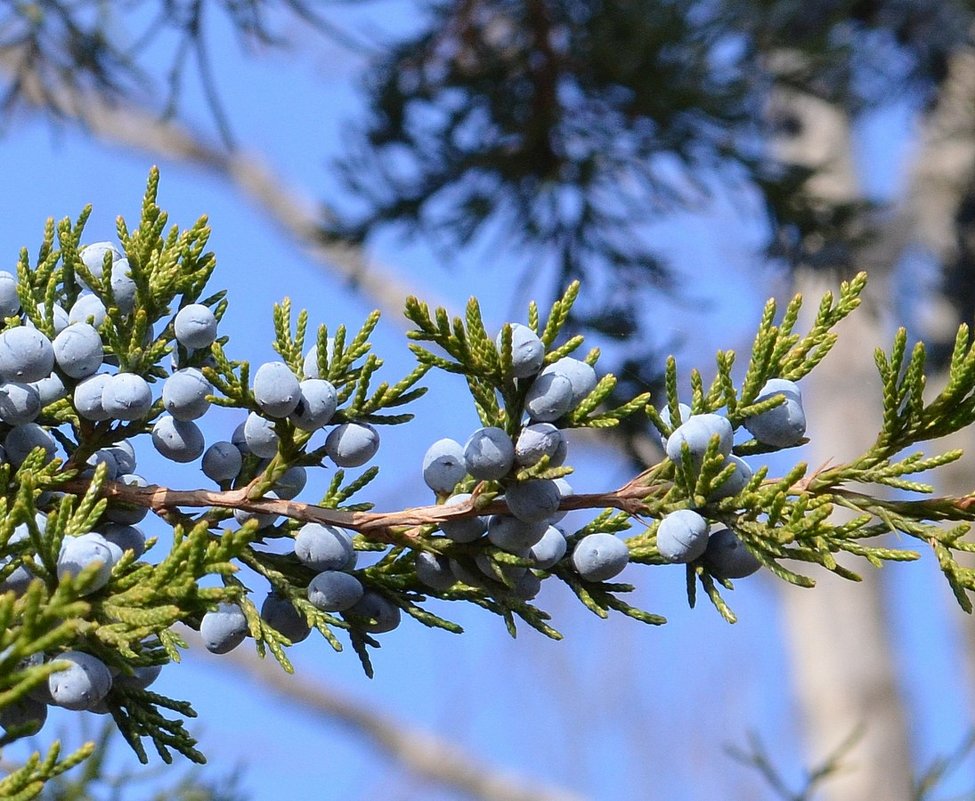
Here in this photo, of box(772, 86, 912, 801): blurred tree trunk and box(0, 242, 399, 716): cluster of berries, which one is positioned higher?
box(772, 86, 912, 801): blurred tree trunk

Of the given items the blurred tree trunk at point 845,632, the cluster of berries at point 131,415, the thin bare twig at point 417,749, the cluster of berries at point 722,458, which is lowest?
the cluster of berries at point 131,415

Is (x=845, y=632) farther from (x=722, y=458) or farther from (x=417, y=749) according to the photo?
(x=722, y=458)

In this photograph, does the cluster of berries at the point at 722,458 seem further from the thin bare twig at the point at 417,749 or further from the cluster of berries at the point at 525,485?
the thin bare twig at the point at 417,749

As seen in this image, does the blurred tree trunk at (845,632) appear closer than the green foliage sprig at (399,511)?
No

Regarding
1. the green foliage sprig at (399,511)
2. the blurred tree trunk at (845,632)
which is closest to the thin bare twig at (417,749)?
the blurred tree trunk at (845,632)

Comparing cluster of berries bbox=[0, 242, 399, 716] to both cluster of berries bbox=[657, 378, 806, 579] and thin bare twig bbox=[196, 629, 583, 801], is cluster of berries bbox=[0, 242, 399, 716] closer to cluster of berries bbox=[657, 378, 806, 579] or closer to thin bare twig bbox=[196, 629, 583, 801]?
cluster of berries bbox=[657, 378, 806, 579]

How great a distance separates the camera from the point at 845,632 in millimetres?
7977

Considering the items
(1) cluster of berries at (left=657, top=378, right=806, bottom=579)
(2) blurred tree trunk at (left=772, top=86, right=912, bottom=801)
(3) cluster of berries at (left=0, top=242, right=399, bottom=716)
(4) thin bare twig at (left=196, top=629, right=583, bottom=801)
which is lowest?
(3) cluster of berries at (left=0, top=242, right=399, bottom=716)

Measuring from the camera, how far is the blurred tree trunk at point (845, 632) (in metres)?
7.17

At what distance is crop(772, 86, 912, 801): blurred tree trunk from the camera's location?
7168 mm

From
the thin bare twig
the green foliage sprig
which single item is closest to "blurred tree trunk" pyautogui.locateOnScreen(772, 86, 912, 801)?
the thin bare twig

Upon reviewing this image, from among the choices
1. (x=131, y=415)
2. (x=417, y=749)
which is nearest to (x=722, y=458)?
(x=131, y=415)

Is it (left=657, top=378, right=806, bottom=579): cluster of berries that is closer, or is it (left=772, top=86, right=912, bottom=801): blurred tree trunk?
→ (left=657, top=378, right=806, bottom=579): cluster of berries

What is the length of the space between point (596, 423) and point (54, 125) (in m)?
1.73
